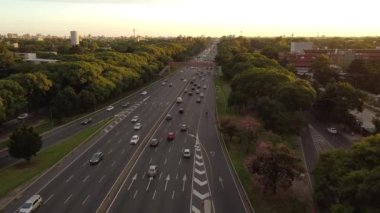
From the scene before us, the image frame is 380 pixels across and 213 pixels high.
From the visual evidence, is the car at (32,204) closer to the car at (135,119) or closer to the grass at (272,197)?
the grass at (272,197)

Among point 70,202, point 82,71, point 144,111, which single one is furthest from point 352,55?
point 70,202

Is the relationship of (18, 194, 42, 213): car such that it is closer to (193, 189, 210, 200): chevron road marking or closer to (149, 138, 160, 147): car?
(193, 189, 210, 200): chevron road marking

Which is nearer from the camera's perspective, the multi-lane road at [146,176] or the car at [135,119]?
the multi-lane road at [146,176]

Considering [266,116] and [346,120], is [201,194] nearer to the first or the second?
[266,116]

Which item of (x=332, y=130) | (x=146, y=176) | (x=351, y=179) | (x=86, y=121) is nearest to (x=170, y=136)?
(x=146, y=176)

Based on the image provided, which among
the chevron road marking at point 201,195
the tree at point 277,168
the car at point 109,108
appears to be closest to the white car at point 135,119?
the car at point 109,108
